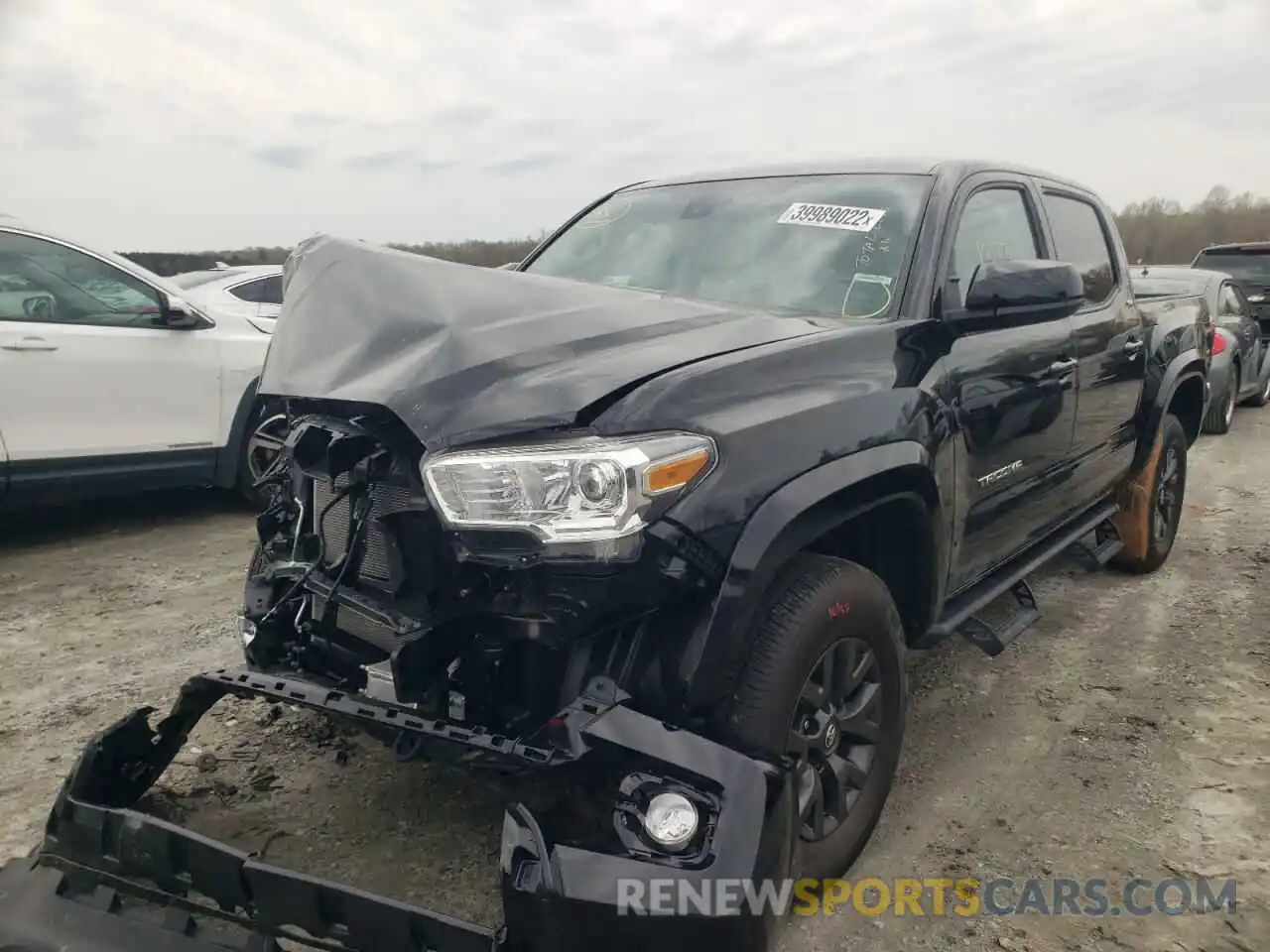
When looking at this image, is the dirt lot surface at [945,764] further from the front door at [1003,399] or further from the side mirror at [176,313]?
the side mirror at [176,313]

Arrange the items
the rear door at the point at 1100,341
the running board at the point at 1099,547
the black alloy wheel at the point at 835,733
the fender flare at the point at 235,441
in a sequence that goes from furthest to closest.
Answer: the fender flare at the point at 235,441, the running board at the point at 1099,547, the rear door at the point at 1100,341, the black alloy wheel at the point at 835,733

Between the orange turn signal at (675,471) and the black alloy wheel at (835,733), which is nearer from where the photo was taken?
the orange turn signal at (675,471)

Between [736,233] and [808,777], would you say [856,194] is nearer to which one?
[736,233]

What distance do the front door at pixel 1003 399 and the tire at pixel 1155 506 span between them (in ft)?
4.43

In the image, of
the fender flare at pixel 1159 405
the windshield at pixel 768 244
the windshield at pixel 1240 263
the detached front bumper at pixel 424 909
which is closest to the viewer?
the detached front bumper at pixel 424 909

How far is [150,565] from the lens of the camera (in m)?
5.16

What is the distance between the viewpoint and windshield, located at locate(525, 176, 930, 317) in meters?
3.04

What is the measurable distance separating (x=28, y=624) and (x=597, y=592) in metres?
3.53

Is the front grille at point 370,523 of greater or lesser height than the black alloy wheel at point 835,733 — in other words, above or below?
above

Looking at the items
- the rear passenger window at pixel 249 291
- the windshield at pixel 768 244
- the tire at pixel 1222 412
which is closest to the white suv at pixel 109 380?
the rear passenger window at pixel 249 291

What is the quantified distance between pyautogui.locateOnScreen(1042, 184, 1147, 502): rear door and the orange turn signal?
2.29m

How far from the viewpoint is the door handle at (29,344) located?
494 cm

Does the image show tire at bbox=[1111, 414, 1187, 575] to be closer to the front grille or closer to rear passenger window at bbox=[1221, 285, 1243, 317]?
the front grille

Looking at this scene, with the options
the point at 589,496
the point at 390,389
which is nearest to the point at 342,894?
the point at 589,496
